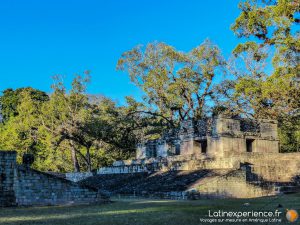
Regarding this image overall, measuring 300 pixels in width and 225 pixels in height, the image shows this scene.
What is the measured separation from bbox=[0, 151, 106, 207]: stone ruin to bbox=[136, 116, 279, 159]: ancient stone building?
33.8 ft

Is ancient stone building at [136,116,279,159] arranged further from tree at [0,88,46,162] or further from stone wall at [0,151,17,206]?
tree at [0,88,46,162]

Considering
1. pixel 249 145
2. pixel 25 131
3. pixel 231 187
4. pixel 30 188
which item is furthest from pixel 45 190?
pixel 25 131

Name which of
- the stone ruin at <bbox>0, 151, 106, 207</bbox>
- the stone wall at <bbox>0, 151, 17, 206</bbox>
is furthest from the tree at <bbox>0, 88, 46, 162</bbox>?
the stone ruin at <bbox>0, 151, 106, 207</bbox>

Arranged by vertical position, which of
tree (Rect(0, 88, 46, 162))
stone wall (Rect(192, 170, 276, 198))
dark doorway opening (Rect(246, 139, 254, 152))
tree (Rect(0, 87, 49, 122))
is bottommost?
stone wall (Rect(192, 170, 276, 198))

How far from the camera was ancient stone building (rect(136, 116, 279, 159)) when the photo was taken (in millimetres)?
23547

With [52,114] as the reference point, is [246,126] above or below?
below

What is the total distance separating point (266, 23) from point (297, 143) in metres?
19.0

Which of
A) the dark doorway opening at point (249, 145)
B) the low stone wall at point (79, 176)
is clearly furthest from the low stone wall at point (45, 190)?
the low stone wall at point (79, 176)

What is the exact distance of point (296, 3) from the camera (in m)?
17.2

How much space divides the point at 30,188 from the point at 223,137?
39.8ft

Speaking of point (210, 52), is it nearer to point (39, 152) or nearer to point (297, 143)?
point (297, 143)

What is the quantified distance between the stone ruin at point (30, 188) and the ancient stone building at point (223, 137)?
1030 centimetres

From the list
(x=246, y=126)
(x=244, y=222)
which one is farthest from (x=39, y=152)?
(x=244, y=222)

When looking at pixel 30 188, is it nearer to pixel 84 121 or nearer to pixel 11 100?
pixel 84 121
